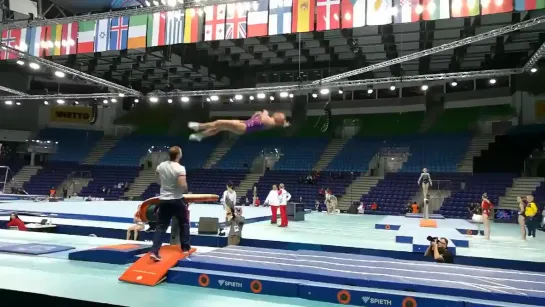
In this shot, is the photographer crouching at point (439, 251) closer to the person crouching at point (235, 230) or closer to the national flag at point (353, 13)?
the person crouching at point (235, 230)

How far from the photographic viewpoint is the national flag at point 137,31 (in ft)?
46.7

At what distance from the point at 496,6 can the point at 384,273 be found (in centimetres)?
891

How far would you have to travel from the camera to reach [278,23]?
1266cm

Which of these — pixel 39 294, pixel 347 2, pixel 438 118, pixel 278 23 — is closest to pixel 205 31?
pixel 278 23

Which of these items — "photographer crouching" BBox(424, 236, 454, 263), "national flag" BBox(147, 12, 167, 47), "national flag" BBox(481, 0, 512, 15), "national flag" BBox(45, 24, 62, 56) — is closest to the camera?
"photographer crouching" BBox(424, 236, 454, 263)

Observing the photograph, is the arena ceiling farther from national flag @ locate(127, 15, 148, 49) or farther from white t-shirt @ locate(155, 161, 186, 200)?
white t-shirt @ locate(155, 161, 186, 200)

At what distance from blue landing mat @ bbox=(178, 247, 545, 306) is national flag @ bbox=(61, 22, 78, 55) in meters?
12.7

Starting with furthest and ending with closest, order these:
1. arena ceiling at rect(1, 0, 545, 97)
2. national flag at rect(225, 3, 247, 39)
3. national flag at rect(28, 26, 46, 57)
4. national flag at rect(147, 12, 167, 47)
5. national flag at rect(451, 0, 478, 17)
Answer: arena ceiling at rect(1, 0, 545, 97) → national flag at rect(28, 26, 46, 57) → national flag at rect(147, 12, 167, 47) → national flag at rect(225, 3, 247, 39) → national flag at rect(451, 0, 478, 17)

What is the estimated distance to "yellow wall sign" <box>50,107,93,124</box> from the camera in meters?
33.5

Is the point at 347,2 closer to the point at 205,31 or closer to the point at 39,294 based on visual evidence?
the point at 205,31

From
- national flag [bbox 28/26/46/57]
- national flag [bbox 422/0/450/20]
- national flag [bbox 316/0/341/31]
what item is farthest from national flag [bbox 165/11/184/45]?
national flag [bbox 422/0/450/20]

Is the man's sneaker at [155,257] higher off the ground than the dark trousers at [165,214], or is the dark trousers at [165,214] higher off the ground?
the dark trousers at [165,214]

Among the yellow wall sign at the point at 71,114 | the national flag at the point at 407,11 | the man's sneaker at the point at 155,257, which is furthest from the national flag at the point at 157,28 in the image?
the yellow wall sign at the point at 71,114

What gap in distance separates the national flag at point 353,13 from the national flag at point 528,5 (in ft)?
13.0
